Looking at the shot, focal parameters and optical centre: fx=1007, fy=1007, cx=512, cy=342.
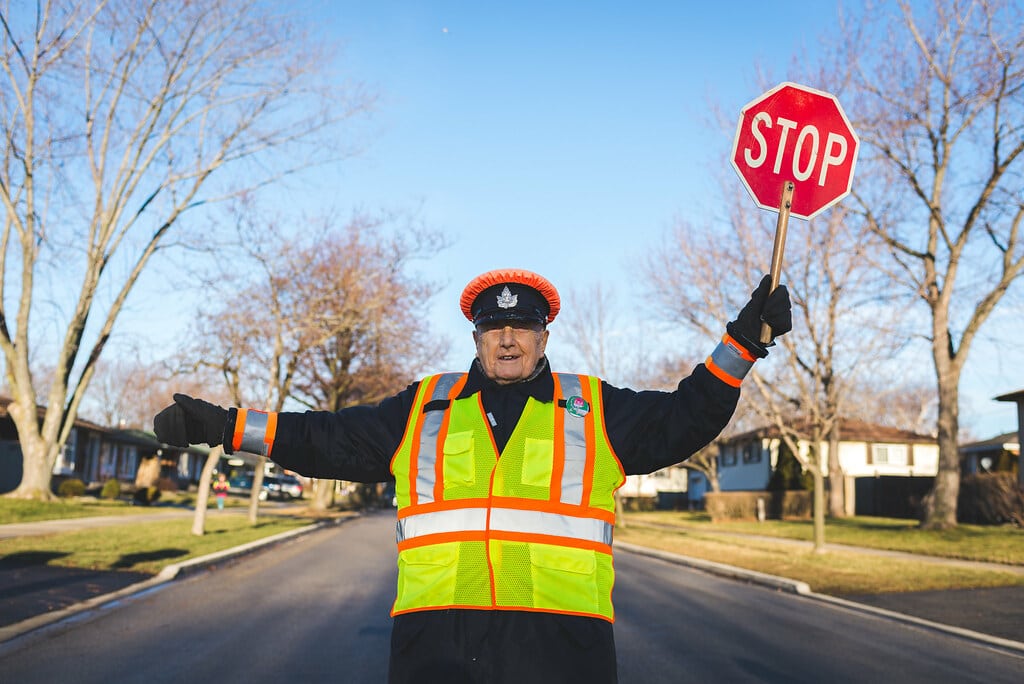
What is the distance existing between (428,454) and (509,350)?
440mm

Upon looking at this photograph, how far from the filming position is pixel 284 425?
343cm

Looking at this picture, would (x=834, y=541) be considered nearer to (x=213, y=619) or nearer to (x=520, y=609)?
(x=213, y=619)

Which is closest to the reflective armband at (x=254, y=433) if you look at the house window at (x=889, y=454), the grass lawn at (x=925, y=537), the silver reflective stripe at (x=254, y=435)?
the silver reflective stripe at (x=254, y=435)

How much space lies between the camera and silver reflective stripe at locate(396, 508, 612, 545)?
10.0 ft

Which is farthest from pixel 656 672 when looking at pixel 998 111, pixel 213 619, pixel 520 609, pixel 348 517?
pixel 348 517

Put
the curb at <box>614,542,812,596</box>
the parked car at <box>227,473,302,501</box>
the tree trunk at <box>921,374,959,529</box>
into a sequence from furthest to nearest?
the parked car at <box>227,473,302,501</box> → the tree trunk at <box>921,374,959,529</box> → the curb at <box>614,542,812,596</box>

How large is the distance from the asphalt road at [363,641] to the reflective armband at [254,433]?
455 cm

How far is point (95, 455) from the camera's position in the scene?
57375mm

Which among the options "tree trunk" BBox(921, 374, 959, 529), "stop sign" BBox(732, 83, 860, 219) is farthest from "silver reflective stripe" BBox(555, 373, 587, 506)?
"tree trunk" BBox(921, 374, 959, 529)

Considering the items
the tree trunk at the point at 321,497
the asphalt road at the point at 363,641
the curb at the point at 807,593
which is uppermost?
the tree trunk at the point at 321,497

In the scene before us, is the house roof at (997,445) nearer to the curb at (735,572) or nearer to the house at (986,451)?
the house at (986,451)

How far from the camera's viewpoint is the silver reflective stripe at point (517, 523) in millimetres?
3051

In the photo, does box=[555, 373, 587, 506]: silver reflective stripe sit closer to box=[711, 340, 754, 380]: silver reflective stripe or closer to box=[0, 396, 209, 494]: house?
box=[711, 340, 754, 380]: silver reflective stripe

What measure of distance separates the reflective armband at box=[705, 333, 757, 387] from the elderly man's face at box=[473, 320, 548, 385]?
24.1 inches
